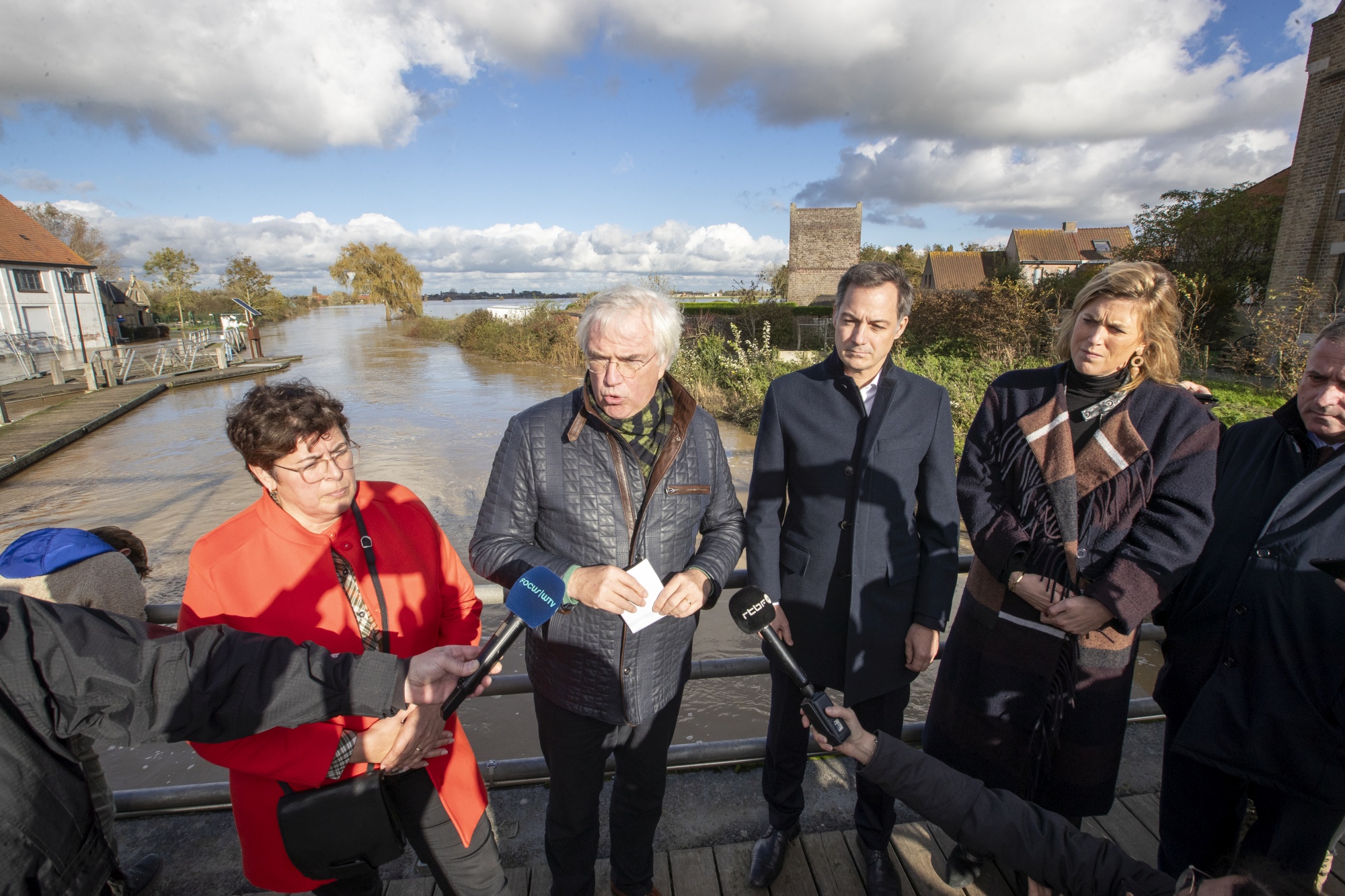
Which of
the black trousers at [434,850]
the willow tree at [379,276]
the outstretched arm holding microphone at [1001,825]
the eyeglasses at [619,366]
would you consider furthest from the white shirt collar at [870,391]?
the willow tree at [379,276]

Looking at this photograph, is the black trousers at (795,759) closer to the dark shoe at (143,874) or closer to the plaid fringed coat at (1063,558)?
the plaid fringed coat at (1063,558)

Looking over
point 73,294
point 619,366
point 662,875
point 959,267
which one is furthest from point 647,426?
point 959,267

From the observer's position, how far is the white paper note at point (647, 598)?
1.64 metres

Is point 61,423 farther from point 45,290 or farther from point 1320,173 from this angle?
point 1320,173

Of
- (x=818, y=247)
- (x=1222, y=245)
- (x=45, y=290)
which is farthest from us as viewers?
(x=818, y=247)

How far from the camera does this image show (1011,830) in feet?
4.68

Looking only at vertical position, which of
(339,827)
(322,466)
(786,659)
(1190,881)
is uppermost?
(322,466)

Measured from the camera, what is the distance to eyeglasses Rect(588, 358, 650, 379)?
70.7 inches

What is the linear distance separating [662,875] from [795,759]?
0.57 m

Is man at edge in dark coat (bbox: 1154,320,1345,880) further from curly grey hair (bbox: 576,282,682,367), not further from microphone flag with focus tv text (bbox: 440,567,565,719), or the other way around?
microphone flag with focus tv text (bbox: 440,567,565,719)

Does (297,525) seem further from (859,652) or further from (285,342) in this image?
(285,342)

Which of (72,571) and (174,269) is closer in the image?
(72,571)

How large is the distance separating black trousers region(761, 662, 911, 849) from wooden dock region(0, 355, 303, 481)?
45.4 feet

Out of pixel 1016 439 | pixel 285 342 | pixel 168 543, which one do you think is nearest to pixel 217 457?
pixel 168 543
